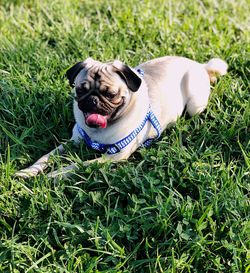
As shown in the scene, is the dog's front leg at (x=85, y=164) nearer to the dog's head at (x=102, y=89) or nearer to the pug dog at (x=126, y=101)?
the pug dog at (x=126, y=101)

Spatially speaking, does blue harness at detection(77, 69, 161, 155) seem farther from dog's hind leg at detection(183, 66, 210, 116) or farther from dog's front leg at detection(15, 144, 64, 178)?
dog's hind leg at detection(183, 66, 210, 116)

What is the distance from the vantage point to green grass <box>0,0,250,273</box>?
99.3 inches

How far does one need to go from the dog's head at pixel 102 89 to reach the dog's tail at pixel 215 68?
1.00 metres

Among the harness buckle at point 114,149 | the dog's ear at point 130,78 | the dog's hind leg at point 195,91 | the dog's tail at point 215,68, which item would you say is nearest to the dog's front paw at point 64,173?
the harness buckle at point 114,149

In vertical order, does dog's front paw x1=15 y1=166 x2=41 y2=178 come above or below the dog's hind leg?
below

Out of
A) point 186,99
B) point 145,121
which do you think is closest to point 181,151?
point 145,121

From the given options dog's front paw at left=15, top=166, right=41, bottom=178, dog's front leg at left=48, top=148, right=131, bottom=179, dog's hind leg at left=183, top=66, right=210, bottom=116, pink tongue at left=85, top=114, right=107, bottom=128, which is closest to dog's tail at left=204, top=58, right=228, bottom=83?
dog's hind leg at left=183, top=66, right=210, bottom=116

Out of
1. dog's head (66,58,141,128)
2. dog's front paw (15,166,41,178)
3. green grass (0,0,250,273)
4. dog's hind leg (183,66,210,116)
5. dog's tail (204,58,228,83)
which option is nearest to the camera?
green grass (0,0,250,273)

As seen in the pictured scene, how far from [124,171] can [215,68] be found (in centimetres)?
120

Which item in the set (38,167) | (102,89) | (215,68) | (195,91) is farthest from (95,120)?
(215,68)

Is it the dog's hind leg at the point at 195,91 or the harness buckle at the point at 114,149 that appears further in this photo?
the dog's hind leg at the point at 195,91

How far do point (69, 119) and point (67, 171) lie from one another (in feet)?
1.99

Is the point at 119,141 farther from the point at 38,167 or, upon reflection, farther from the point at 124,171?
the point at 38,167

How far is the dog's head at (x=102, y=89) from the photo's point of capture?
9.09 ft
